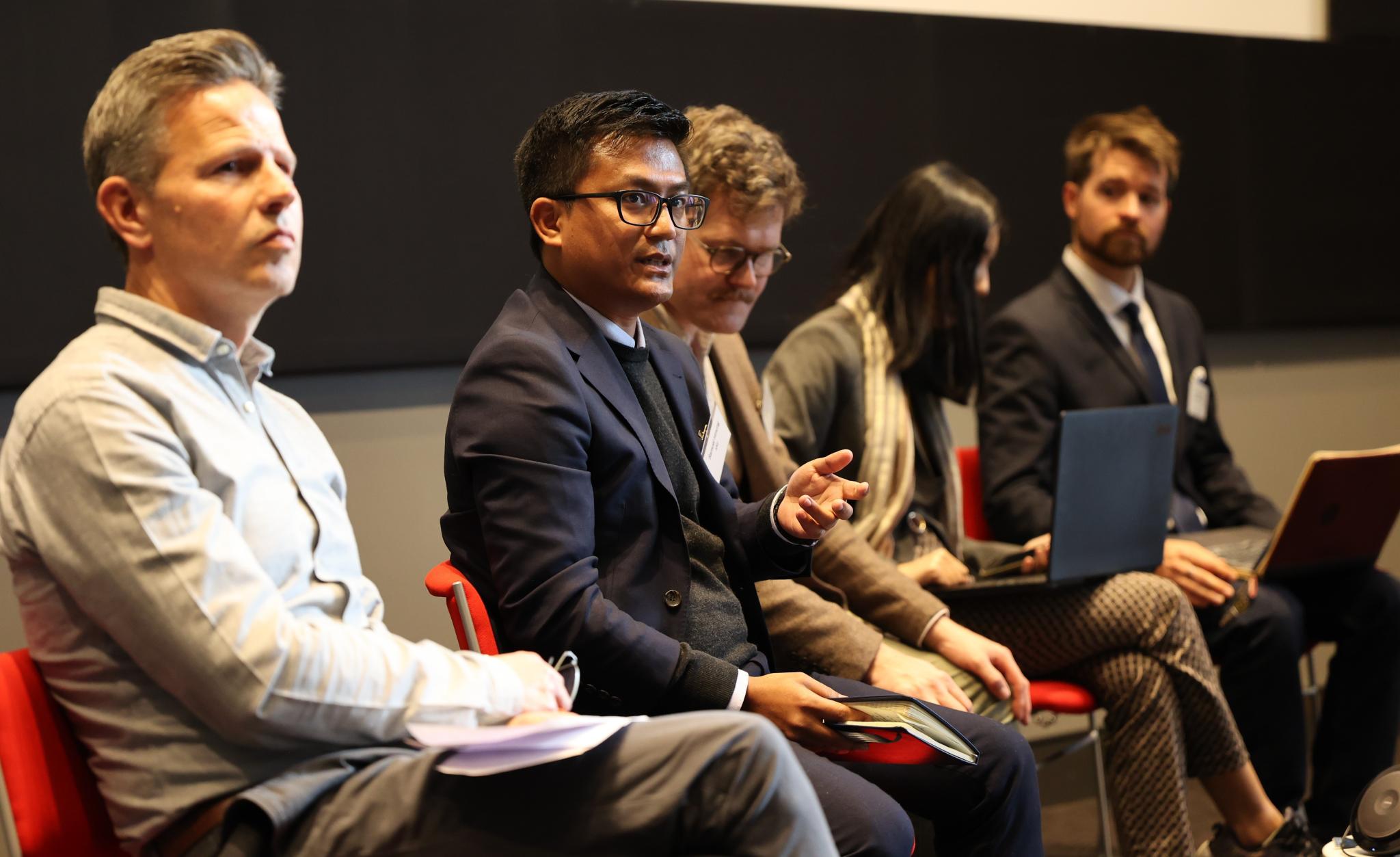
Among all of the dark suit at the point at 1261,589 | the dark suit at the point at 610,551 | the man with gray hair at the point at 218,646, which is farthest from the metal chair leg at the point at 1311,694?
Answer: the man with gray hair at the point at 218,646

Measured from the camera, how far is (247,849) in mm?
1283

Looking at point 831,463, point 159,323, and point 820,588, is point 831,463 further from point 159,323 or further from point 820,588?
point 159,323

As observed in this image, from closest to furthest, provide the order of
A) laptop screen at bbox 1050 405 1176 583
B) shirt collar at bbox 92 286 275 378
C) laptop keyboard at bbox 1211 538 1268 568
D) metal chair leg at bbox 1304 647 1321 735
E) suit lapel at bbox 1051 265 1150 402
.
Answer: shirt collar at bbox 92 286 275 378
laptop screen at bbox 1050 405 1176 583
laptop keyboard at bbox 1211 538 1268 568
suit lapel at bbox 1051 265 1150 402
metal chair leg at bbox 1304 647 1321 735

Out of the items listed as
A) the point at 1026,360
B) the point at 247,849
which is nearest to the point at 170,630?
the point at 247,849

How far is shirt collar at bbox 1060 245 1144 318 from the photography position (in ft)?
10.9

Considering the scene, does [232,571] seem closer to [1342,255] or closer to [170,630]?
[170,630]

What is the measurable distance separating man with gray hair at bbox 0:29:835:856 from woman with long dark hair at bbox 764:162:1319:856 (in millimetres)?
1314

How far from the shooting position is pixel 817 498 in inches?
76.0

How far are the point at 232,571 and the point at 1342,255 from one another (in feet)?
13.5

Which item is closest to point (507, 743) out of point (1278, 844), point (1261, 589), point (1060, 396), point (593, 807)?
point (593, 807)

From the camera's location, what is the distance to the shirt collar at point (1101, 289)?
3.32 m

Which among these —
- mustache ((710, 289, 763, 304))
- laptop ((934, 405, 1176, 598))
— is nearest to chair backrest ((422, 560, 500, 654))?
mustache ((710, 289, 763, 304))

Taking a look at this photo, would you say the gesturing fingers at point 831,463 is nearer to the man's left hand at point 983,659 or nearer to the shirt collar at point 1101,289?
the man's left hand at point 983,659

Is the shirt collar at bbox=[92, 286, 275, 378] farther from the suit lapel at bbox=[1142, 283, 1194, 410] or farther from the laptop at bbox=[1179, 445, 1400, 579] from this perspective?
the suit lapel at bbox=[1142, 283, 1194, 410]
